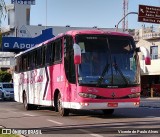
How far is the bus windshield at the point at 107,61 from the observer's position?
17.5m

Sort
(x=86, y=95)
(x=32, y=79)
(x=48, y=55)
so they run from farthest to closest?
(x=32, y=79), (x=48, y=55), (x=86, y=95)

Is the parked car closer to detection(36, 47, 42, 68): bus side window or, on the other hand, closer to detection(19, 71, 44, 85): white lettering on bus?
detection(19, 71, 44, 85): white lettering on bus

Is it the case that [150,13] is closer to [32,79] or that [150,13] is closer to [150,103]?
[150,103]

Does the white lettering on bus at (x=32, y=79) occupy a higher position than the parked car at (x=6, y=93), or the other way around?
the white lettering on bus at (x=32, y=79)

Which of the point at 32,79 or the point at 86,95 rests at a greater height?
the point at 32,79

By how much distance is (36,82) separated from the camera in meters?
24.4

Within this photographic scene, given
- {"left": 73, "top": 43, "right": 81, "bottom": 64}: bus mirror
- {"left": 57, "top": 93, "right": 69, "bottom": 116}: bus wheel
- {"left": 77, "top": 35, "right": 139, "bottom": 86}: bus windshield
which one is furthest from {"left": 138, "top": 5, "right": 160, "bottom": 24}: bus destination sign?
{"left": 73, "top": 43, "right": 81, "bottom": 64}: bus mirror

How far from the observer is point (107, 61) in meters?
17.8

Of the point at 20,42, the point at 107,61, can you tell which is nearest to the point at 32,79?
the point at 107,61

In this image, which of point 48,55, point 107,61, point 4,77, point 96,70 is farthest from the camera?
point 4,77

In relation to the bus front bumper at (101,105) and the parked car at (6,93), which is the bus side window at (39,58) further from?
the parked car at (6,93)

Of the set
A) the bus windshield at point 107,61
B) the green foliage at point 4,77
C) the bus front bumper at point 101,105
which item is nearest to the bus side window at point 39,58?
the bus windshield at point 107,61

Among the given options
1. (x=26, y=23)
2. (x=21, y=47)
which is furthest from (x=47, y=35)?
(x=26, y=23)

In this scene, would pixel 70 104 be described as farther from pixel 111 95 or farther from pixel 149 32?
pixel 149 32
